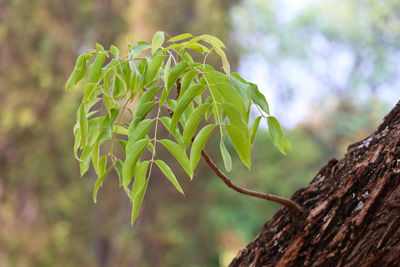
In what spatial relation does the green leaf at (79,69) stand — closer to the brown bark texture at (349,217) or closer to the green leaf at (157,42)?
the green leaf at (157,42)

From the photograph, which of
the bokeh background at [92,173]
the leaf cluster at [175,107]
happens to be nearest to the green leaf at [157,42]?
the leaf cluster at [175,107]

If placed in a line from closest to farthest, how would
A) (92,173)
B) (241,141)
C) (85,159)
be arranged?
(241,141) → (85,159) → (92,173)

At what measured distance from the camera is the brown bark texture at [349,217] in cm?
45

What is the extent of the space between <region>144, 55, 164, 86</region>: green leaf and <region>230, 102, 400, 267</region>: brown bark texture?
214mm

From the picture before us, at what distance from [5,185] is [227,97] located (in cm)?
230

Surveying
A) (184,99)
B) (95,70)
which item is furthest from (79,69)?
(184,99)

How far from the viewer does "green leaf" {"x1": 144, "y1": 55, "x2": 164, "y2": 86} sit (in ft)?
1.44

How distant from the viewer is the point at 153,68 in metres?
0.44

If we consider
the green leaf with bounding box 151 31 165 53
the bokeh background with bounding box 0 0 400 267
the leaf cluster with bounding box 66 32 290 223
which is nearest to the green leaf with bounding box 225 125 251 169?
the leaf cluster with bounding box 66 32 290 223

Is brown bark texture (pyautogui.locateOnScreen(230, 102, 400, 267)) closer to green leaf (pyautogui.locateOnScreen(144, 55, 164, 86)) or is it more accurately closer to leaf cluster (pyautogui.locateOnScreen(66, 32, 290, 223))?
leaf cluster (pyautogui.locateOnScreen(66, 32, 290, 223))

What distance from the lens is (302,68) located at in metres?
6.60

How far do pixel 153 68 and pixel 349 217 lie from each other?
23 centimetres

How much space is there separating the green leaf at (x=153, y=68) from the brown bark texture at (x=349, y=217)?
8.4 inches

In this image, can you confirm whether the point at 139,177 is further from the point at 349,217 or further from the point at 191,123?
the point at 349,217
